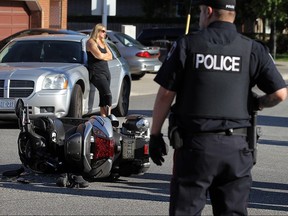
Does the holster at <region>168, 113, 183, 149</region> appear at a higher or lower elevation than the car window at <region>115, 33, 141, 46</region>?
higher

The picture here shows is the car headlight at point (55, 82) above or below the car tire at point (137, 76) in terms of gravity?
above

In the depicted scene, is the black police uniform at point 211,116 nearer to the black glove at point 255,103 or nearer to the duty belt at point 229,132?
the duty belt at point 229,132

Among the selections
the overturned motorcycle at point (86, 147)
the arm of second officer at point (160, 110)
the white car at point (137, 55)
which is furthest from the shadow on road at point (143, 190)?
the white car at point (137, 55)

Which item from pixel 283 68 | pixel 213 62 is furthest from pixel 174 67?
pixel 283 68

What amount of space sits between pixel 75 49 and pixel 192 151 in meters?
8.88

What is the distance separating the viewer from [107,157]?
801 cm

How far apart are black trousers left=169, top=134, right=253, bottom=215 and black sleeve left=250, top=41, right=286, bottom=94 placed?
375mm

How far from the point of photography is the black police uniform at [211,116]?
465cm

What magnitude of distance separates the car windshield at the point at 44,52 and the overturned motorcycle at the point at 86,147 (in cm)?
476

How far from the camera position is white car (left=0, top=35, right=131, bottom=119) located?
12.1m

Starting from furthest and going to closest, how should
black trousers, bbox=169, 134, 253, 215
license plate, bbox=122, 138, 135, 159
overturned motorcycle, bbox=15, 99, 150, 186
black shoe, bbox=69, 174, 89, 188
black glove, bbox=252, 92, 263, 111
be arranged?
license plate, bbox=122, 138, 135, 159 → black shoe, bbox=69, 174, 89, 188 → overturned motorcycle, bbox=15, 99, 150, 186 → black glove, bbox=252, 92, 263, 111 → black trousers, bbox=169, 134, 253, 215

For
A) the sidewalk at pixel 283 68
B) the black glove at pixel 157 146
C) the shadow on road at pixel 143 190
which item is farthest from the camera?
the sidewalk at pixel 283 68

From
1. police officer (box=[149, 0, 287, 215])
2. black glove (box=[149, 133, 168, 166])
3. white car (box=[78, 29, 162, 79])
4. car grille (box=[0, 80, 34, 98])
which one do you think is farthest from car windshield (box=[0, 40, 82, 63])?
white car (box=[78, 29, 162, 79])

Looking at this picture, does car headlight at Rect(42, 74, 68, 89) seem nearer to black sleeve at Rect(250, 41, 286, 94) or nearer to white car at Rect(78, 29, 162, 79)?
black sleeve at Rect(250, 41, 286, 94)
